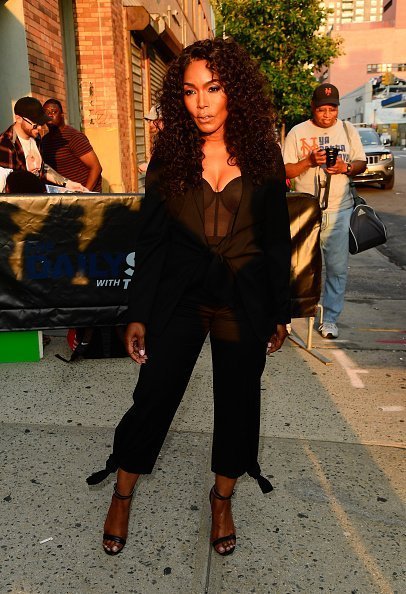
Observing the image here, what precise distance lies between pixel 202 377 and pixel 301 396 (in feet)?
2.50

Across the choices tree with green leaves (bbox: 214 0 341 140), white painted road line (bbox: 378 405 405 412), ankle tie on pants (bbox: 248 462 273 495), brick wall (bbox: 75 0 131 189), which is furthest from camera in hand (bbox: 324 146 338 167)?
tree with green leaves (bbox: 214 0 341 140)

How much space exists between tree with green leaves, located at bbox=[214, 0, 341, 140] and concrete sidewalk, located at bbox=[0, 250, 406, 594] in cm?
1792

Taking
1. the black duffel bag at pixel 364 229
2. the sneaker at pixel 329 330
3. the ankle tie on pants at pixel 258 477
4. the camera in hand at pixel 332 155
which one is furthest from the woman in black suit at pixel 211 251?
the sneaker at pixel 329 330

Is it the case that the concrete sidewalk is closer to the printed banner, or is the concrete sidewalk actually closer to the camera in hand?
the printed banner

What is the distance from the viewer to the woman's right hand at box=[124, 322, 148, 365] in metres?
2.39

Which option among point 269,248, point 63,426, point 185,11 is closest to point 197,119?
point 269,248

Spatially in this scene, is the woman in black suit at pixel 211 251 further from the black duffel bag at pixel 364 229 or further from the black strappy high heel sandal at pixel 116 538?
the black duffel bag at pixel 364 229

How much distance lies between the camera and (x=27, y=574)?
2389 mm

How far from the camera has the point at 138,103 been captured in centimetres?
1282

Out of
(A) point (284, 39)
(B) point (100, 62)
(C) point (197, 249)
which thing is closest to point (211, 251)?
(C) point (197, 249)

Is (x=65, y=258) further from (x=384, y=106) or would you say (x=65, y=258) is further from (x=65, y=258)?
(x=384, y=106)

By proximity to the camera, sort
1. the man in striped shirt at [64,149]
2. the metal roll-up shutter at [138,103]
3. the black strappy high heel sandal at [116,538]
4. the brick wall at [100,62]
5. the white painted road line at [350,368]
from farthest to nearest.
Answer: the metal roll-up shutter at [138,103]
the brick wall at [100,62]
the man in striped shirt at [64,149]
the white painted road line at [350,368]
the black strappy high heel sandal at [116,538]

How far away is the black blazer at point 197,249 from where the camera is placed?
227 cm

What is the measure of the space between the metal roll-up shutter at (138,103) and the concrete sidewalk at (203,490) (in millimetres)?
8608
